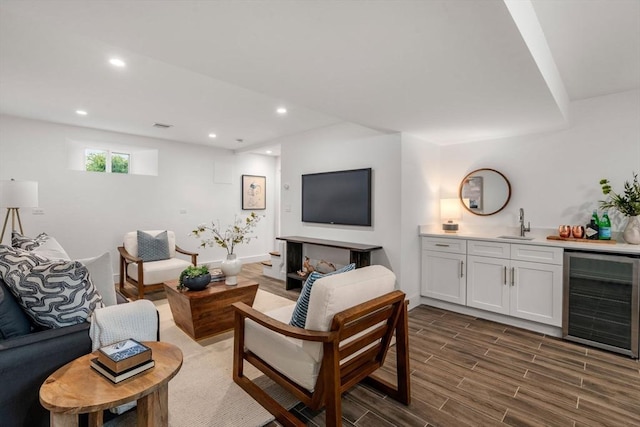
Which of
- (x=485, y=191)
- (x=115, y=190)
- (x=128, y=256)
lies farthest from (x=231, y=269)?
(x=485, y=191)

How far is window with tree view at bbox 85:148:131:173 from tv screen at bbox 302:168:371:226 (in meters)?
3.24

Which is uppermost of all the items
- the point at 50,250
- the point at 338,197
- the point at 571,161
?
the point at 571,161

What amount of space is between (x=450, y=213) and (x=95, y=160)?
5706 millimetres

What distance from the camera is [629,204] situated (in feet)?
9.97

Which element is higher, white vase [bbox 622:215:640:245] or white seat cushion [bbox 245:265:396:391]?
white vase [bbox 622:215:640:245]

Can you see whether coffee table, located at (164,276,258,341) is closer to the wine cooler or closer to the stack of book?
the stack of book

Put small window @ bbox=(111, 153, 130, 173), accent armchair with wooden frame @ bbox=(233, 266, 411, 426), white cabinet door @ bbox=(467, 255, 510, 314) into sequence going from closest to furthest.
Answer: accent armchair with wooden frame @ bbox=(233, 266, 411, 426)
white cabinet door @ bbox=(467, 255, 510, 314)
small window @ bbox=(111, 153, 130, 173)

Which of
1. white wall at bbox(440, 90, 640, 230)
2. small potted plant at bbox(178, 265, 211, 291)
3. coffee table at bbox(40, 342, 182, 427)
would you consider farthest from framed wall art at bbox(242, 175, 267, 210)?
coffee table at bbox(40, 342, 182, 427)

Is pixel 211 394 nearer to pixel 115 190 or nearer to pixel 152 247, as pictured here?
pixel 152 247

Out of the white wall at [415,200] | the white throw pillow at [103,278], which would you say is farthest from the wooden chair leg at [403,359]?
the white throw pillow at [103,278]

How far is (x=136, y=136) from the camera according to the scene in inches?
208

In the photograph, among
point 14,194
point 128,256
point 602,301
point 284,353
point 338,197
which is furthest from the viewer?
point 338,197

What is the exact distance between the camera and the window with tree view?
5.01 m

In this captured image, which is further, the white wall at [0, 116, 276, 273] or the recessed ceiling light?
the white wall at [0, 116, 276, 273]
